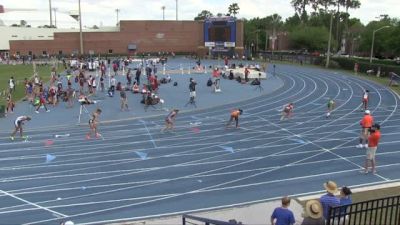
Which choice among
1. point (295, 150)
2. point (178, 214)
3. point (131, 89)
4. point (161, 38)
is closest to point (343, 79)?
point (131, 89)

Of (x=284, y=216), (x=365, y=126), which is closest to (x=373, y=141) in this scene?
(x=365, y=126)

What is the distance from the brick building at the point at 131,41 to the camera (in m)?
90.8

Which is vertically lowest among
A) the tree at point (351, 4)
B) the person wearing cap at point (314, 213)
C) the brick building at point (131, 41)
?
the person wearing cap at point (314, 213)

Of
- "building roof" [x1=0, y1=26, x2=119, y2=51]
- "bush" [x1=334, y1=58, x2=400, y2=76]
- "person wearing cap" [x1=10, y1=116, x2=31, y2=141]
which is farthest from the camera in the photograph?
"building roof" [x1=0, y1=26, x2=119, y2=51]

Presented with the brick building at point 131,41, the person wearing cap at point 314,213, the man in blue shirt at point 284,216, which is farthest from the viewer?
the brick building at point 131,41

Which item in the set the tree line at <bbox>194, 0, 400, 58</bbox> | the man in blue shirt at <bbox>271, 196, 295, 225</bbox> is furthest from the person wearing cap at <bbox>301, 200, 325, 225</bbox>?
the tree line at <bbox>194, 0, 400, 58</bbox>

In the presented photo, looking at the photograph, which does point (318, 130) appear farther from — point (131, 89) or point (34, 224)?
point (131, 89)

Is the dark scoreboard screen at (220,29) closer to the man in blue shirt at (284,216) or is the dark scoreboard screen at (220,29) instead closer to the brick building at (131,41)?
the brick building at (131,41)

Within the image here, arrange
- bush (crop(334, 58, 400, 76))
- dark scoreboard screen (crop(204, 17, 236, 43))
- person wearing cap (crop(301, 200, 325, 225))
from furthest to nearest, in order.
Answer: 1. dark scoreboard screen (crop(204, 17, 236, 43))
2. bush (crop(334, 58, 400, 76))
3. person wearing cap (crop(301, 200, 325, 225))

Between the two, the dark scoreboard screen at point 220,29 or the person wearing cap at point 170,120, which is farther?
the dark scoreboard screen at point 220,29

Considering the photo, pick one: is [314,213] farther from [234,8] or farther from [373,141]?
[234,8]

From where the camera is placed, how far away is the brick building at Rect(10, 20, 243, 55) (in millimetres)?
90750

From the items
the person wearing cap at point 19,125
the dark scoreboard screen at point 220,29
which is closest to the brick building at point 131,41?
the dark scoreboard screen at point 220,29

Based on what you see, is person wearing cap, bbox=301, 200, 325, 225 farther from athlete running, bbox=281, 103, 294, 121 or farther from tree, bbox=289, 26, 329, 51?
tree, bbox=289, 26, 329, 51
